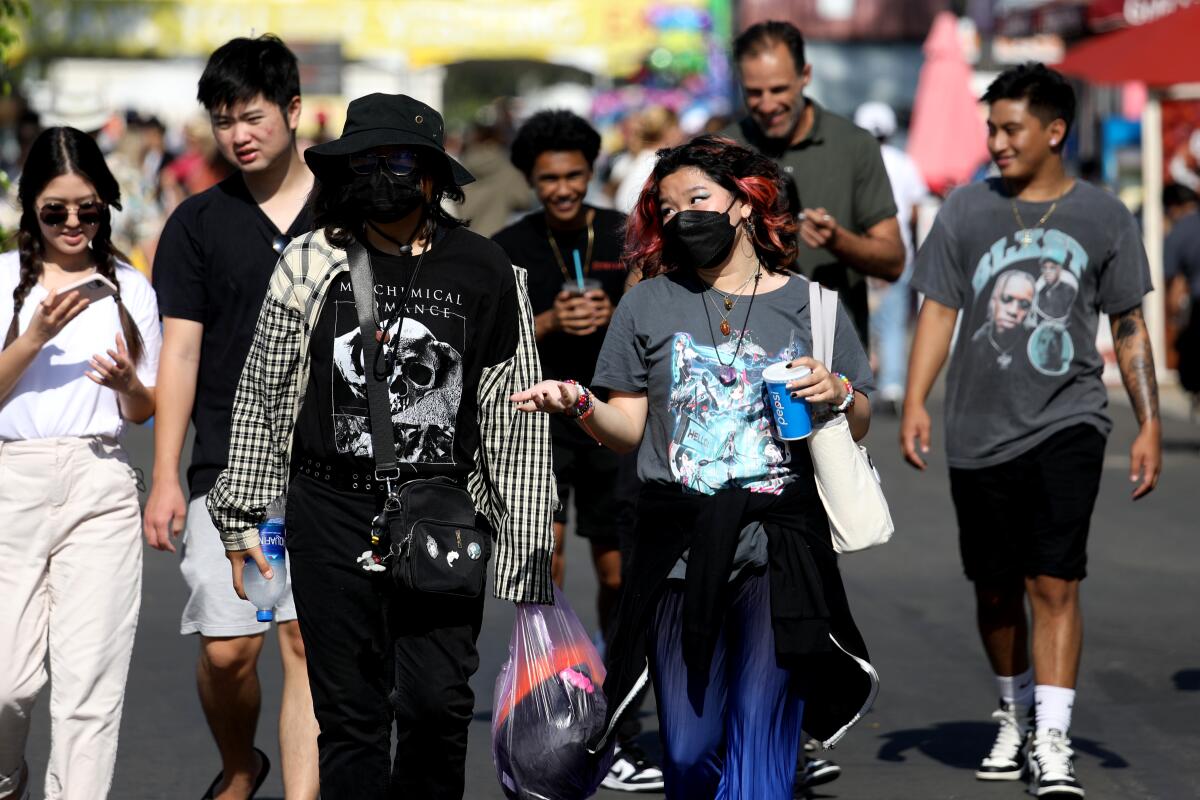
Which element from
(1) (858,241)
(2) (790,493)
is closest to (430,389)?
(2) (790,493)

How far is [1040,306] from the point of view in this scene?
20.0 ft

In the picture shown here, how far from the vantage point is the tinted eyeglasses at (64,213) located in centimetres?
521

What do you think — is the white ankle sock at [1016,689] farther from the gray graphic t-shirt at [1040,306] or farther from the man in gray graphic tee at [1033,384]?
the gray graphic t-shirt at [1040,306]

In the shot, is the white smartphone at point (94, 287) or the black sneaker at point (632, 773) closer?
the white smartphone at point (94, 287)

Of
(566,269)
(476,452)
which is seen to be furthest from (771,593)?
(566,269)

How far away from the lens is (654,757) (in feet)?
21.3

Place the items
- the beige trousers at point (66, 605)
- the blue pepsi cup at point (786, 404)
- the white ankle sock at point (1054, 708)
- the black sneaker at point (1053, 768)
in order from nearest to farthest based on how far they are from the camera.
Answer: the blue pepsi cup at point (786, 404)
the beige trousers at point (66, 605)
the black sneaker at point (1053, 768)
the white ankle sock at point (1054, 708)

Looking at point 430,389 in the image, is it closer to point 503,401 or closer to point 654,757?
point 503,401

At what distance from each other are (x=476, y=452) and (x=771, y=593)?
2.61ft

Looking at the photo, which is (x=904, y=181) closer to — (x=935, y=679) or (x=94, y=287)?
(x=935, y=679)

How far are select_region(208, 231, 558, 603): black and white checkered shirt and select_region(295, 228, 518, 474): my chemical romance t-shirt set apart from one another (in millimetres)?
64

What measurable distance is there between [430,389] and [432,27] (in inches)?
1434

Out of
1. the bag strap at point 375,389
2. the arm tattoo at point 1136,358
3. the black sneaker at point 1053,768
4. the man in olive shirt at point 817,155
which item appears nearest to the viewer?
the bag strap at point 375,389

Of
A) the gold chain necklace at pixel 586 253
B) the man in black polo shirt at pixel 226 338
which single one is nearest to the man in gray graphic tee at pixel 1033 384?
the gold chain necklace at pixel 586 253
